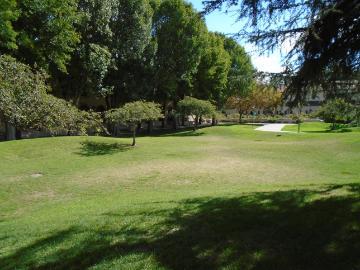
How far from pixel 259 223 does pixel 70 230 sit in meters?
3.29

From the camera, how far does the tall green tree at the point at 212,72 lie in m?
48.8

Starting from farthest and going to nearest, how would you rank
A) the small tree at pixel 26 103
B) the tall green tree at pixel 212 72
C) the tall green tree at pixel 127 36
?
the tall green tree at pixel 212 72, the tall green tree at pixel 127 36, the small tree at pixel 26 103

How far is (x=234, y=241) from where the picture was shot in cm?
549

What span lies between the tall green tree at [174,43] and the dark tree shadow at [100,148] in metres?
16.1

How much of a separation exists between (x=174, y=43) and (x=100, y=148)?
777 inches

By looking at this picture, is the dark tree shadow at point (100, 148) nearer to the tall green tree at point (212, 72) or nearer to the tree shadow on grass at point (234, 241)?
the tree shadow on grass at point (234, 241)

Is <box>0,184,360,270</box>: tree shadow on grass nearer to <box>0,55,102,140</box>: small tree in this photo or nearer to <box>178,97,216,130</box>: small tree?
<box>0,55,102,140</box>: small tree

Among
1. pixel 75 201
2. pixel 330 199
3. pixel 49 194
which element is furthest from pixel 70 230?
pixel 49 194

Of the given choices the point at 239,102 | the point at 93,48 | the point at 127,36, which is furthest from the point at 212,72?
the point at 93,48

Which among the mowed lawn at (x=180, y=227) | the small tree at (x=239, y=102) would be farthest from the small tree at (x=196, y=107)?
the mowed lawn at (x=180, y=227)

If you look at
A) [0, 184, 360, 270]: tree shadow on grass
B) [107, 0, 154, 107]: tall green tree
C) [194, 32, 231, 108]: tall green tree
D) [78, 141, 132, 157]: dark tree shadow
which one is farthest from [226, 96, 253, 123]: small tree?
[0, 184, 360, 270]: tree shadow on grass

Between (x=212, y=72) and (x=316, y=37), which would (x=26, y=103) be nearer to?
(x=316, y=37)

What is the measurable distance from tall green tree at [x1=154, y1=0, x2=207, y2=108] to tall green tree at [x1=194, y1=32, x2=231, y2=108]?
513cm

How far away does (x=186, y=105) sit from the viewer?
4200 centimetres
